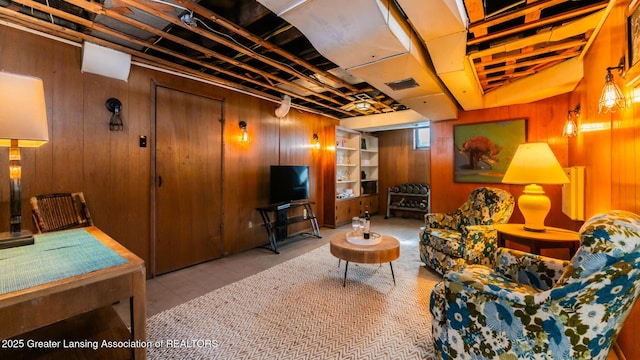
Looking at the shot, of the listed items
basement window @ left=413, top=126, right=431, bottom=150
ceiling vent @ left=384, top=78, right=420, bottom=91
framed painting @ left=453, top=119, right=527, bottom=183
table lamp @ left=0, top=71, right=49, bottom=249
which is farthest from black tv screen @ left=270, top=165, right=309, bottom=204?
basement window @ left=413, top=126, right=431, bottom=150

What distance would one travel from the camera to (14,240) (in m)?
1.43

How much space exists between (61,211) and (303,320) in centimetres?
235

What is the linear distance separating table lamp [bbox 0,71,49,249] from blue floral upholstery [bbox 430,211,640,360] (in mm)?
2532

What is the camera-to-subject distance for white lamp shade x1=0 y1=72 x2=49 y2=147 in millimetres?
1322

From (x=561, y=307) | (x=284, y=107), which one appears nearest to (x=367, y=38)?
(x=561, y=307)

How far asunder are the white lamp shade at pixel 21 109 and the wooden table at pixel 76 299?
713mm

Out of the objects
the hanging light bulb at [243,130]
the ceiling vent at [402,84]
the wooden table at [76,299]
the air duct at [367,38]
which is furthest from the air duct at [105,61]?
the ceiling vent at [402,84]

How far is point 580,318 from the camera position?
1.19 m

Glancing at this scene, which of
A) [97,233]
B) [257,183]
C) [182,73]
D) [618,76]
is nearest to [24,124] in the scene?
[97,233]

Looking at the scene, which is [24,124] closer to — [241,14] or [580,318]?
[241,14]

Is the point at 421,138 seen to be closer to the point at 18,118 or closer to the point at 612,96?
the point at 612,96

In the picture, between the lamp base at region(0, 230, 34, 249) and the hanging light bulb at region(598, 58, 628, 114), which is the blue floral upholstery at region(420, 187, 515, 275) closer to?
the hanging light bulb at region(598, 58, 628, 114)

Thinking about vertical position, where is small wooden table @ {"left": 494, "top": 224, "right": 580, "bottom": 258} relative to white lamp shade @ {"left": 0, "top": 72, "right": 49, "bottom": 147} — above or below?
below

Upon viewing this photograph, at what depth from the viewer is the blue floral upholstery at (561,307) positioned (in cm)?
111
